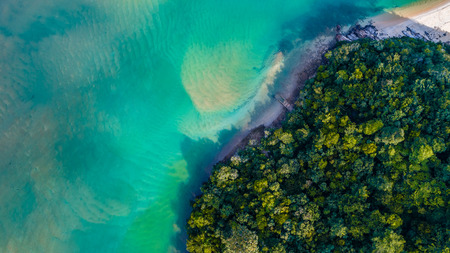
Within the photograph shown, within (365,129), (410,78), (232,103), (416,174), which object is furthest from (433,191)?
(232,103)

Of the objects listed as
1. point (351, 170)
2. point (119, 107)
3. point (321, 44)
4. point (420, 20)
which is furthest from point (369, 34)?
point (119, 107)

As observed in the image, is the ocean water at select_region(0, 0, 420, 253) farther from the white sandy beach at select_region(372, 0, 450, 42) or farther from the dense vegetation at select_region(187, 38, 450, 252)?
the white sandy beach at select_region(372, 0, 450, 42)

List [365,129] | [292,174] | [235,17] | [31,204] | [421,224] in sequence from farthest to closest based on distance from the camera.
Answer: [235,17], [31,204], [292,174], [365,129], [421,224]

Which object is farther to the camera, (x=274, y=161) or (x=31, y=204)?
(x=31, y=204)

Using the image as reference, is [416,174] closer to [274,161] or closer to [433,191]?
[433,191]

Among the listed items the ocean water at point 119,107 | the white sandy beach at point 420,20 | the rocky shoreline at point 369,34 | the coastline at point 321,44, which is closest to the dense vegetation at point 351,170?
the coastline at point 321,44

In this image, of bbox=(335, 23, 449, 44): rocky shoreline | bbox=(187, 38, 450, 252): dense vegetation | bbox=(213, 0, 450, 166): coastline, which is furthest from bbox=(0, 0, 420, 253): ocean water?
bbox=(187, 38, 450, 252): dense vegetation
